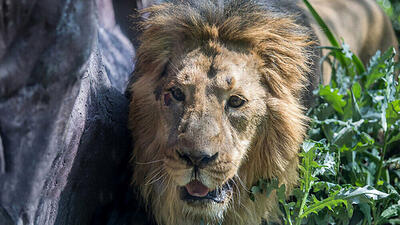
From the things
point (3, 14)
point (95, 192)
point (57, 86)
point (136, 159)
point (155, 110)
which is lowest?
point (95, 192)

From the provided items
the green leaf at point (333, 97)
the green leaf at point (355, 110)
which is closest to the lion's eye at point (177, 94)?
the green leaf at point (333, 97)

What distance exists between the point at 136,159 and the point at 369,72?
183cm

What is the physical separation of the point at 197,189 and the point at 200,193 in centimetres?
3

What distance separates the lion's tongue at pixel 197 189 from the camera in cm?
261

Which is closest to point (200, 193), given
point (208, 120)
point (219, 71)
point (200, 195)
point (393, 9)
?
point (200, 195)

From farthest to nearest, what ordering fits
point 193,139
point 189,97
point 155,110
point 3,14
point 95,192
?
point 95,192
point 155,110
point 189,97
point 193,139
point 3,14

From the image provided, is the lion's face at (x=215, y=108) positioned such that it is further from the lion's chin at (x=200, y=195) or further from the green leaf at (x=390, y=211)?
the green leaf at (x=390, y=211)

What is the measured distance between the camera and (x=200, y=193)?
2.62 m

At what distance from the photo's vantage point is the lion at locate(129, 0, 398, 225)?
2543mm

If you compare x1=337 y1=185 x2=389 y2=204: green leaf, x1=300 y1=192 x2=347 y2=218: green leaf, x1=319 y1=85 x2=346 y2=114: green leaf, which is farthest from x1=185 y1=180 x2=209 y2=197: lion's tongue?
x1=319 y1=85 x2=346 y2=114: green leaf

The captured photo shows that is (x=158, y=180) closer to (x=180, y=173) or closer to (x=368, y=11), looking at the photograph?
(x=180, y=173)

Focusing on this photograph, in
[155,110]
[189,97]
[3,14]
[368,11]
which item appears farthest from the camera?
[368,11]

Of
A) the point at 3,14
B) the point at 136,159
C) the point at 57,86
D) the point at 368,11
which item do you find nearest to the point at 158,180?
the point at 136,159

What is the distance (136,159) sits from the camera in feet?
10.1
